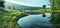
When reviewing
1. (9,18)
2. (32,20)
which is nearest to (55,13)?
(32,20)

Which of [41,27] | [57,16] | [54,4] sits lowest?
[41,27]

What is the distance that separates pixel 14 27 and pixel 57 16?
48cm

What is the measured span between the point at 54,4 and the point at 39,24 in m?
0.27

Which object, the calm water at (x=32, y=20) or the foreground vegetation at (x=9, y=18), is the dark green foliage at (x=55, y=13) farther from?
the foreground vegetation at (x=9, y=18)

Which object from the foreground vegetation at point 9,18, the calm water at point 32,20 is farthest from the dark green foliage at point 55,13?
the foreground vegetation at point 9,18

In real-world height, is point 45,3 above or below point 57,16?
above

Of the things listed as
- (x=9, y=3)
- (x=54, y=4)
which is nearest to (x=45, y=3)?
(x=54, y=4)

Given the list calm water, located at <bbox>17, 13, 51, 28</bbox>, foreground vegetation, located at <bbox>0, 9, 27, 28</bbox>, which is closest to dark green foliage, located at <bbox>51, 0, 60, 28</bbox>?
calm water, located at <bbox>17, 13, 51, 28</bbox>

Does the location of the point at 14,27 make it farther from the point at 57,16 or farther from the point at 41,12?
the point at 57,16

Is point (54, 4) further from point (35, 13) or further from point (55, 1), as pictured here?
point (35, 13)

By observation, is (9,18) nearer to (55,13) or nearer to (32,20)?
(32,20)

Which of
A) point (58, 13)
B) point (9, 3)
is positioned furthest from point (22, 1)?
point (58, 13)

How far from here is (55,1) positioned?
1.90 meters

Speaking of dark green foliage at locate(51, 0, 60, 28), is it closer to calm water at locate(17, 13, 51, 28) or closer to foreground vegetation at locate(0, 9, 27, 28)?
calm water at locate(17, 13, 51, 28)
